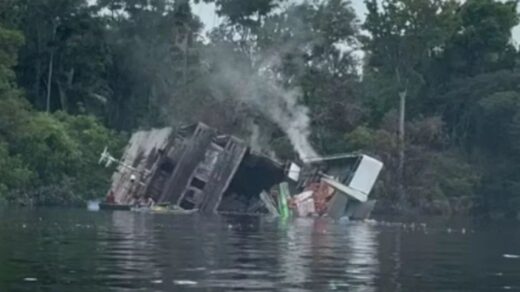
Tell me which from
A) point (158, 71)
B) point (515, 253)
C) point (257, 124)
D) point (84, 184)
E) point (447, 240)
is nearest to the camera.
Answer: point (515, 253)

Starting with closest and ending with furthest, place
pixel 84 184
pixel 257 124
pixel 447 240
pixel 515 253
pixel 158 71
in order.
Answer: pixel 515 253
pixel 447 240
pixel 84 184
pixel 257 124
pixel 158 71

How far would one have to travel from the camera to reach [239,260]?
23.9m

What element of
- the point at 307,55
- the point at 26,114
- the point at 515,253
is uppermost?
the point at 307,55

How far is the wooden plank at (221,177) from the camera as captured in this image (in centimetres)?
6134

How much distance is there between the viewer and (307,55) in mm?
81562

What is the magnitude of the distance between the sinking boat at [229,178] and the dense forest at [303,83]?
10.3 feet

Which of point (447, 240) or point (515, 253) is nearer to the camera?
point (515, 253)

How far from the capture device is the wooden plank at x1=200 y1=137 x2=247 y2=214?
61344 millimetres

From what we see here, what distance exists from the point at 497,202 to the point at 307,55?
528 inches

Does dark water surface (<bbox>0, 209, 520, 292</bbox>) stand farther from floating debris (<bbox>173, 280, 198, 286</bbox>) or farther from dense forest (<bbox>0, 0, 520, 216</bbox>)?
dense forest (<bbox>0, 0, 520, 216</bbox>)

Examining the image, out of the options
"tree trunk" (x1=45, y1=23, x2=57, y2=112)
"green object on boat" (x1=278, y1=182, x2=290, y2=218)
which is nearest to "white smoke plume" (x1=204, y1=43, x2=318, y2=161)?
"green object on boat" (x1=278, y1=182, x2=290, y2=218)

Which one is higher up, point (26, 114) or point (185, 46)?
point (185, 46)

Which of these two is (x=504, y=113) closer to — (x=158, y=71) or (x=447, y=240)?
(x=158, y=71)

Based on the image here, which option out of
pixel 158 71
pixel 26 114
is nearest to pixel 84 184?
pixel 26 114
